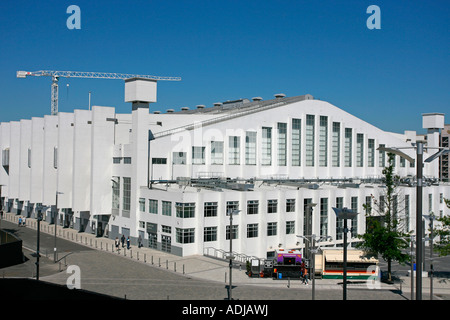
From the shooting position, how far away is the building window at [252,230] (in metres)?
55.1

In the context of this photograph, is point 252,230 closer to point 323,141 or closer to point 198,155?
point 198,155

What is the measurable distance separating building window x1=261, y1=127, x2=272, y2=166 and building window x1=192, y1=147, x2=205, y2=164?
1077 cm

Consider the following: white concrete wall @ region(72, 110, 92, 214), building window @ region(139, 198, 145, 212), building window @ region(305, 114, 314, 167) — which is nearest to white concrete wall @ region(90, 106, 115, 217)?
white concrete wall @ region(72, 110, 92, 214)

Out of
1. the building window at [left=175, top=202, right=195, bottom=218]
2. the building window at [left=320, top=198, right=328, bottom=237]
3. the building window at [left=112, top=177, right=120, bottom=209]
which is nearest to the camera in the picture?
the building window at [left=175, top=202, right=195, bottom=218]

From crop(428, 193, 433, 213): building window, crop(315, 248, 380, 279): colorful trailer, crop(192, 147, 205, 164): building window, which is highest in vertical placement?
crop(192, 147, 205, 164): building window

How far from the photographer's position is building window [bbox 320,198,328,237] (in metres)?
62.8

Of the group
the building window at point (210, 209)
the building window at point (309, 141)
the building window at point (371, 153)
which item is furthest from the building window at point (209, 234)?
the building window at point (371, 153)

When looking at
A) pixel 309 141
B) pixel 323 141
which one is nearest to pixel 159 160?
pixel 309 141

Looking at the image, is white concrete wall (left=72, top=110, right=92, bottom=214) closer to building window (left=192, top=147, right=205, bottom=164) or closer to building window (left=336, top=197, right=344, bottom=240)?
building window (left=192, top=147, right=205, bottom=164)

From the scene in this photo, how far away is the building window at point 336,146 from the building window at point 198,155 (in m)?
26.0

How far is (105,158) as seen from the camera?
6444cm
